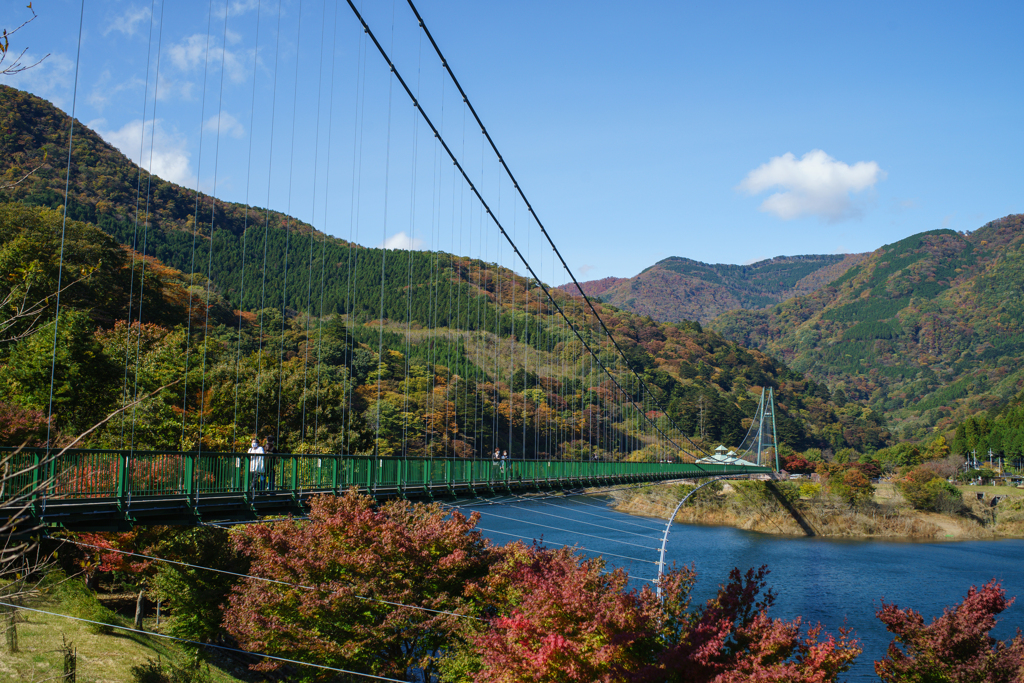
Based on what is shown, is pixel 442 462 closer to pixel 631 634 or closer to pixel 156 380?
pixel 631 634

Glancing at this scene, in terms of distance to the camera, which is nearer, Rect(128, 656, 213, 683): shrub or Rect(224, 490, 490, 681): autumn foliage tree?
Rect(128, 656, 213, 683): shrub

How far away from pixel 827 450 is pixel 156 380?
312 ft

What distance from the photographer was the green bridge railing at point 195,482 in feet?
33.7

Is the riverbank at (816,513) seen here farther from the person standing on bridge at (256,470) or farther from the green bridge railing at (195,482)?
the person standing on bridge at (256,470)

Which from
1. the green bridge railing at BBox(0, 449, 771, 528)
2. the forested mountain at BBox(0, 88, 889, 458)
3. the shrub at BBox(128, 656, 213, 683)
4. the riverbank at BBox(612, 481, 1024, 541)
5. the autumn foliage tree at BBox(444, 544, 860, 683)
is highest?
the forested mountain at BBox(0, 88, 889, 458)

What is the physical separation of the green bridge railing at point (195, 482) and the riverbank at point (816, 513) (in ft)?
160

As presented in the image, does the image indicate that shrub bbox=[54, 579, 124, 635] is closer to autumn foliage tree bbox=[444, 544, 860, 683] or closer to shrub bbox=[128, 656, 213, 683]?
shrub bbox=[128, 656, 213, 683]

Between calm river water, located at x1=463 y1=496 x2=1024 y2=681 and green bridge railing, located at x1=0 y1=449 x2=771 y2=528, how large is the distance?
7.71 metres

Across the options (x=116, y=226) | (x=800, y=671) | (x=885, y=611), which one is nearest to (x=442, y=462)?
(x=800, y=671)

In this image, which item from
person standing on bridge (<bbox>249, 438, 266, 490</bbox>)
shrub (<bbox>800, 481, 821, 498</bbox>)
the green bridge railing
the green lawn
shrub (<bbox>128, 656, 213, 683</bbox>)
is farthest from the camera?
shrub (<bbox>800, 481, 821, 498</bbox>)

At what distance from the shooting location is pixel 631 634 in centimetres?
1370

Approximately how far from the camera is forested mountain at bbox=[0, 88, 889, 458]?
29359 mm

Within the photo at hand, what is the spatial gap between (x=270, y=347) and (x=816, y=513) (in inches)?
2046

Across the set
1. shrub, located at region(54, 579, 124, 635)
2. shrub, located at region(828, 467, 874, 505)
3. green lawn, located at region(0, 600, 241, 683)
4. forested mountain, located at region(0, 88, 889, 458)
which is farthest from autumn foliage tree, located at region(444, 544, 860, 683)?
shrub, located at region(828, 467, 874, 505)
